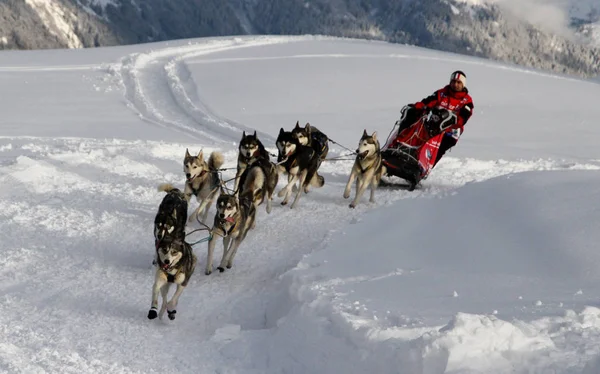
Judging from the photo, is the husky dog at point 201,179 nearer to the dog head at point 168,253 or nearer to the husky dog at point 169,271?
the husky dog at point 169,271

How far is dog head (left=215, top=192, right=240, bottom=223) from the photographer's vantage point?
20.8 ft

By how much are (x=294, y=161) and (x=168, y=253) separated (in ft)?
11.4

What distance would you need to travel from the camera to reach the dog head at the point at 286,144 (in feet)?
27.5

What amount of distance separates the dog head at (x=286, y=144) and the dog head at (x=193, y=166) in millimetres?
1039

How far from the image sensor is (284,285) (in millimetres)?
5957

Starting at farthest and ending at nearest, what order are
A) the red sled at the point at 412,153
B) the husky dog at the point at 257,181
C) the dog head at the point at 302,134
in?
the red sled at the point at 412,153 → the dog head at the point at 302,134 → the husky dog at the point at 257,181

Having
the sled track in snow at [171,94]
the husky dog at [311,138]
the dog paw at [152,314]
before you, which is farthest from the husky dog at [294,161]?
the sled track in snow at [171,94]

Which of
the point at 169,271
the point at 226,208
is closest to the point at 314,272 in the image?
the point at 226,208

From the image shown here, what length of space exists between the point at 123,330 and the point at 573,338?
10.1 ft

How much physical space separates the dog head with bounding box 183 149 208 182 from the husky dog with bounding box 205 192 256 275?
88 centimetres

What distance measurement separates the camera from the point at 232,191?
812 centimetres

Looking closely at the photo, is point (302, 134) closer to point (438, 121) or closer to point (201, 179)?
point (201, 179)

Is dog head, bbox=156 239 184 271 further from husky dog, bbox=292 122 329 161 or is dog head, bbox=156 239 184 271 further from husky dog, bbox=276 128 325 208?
husky dog, bbox=292 122 329 161

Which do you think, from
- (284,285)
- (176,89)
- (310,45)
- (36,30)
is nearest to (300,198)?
(284,285)
